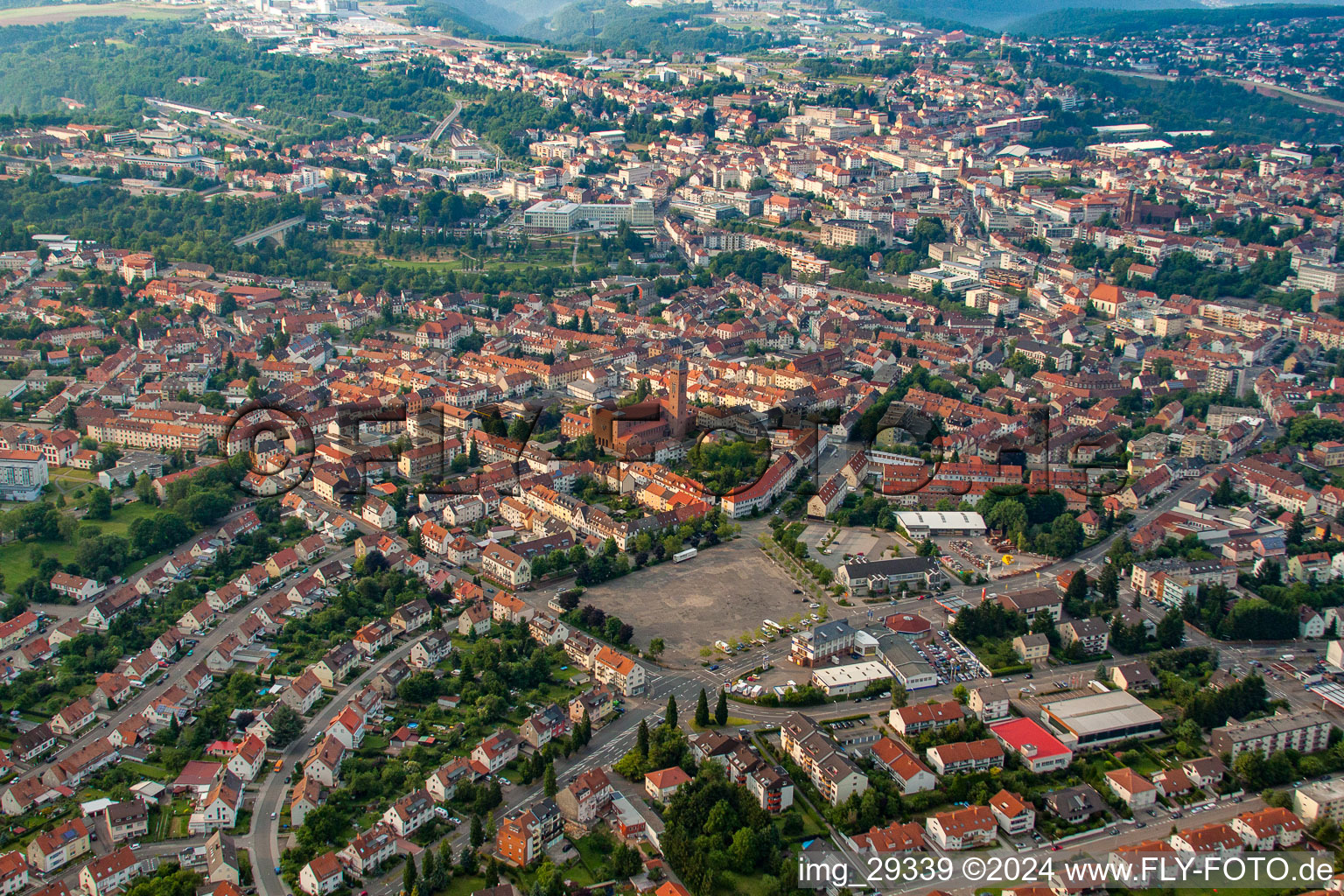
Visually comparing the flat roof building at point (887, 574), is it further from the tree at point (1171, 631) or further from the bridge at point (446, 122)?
the bridge at point (446, 122)

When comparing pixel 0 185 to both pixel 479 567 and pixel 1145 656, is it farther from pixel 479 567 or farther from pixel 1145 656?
pixel 1145 656

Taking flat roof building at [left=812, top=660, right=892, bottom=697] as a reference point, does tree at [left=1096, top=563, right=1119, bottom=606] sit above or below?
above

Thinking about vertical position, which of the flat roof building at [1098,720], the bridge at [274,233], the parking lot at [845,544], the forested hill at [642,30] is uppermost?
the forested hill at [642,30]

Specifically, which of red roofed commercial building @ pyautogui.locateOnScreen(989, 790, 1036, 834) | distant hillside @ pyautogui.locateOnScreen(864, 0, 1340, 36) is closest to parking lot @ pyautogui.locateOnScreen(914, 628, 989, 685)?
red roofed commercial building @ pyautogui.locateOnScreen(989, 790, 1036, 834)

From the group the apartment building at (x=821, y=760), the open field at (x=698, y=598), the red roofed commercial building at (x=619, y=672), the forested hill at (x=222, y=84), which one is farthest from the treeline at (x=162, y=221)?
the apartment building at (x=821, y=760)

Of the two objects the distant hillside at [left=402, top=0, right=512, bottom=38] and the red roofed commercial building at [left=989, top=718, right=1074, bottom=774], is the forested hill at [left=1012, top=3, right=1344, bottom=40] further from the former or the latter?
the red roofed commercial building at [left=989, top=718, right=1074, bottom=774]

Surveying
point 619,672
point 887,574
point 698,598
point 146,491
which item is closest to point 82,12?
point 146,491
